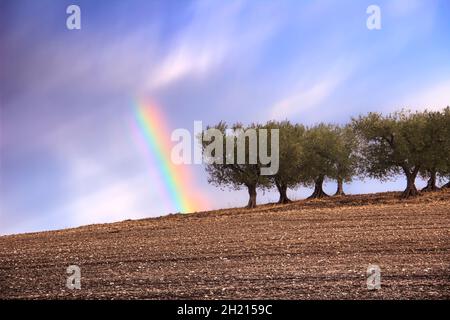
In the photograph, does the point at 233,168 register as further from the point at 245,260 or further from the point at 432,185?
the point at 245,260

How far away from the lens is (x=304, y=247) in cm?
1986

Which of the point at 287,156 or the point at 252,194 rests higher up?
the point at 287,156

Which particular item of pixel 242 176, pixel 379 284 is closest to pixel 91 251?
pixel 379 284

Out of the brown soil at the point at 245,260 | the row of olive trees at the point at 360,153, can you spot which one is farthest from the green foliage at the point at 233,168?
the brown soil at the point at 245,260

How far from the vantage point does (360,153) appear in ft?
172

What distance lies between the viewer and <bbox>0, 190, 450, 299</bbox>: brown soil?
13.6 metres

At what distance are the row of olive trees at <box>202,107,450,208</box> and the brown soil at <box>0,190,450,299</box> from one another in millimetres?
19900

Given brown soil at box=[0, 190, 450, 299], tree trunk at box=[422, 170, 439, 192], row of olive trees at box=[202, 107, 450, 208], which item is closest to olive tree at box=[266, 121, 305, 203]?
row of olive trees at box=[202, 107, 450, 208]

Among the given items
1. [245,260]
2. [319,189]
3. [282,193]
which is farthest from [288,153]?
[245,260]

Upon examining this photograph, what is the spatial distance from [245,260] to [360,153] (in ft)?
120

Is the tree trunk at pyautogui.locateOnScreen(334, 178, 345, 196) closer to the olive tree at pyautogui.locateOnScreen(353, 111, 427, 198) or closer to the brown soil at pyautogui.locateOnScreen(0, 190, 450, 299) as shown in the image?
the olive tree at pyautogui.locateOnScreen(353, 111, 427, 198)

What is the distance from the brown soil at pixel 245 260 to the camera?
13.6 metres

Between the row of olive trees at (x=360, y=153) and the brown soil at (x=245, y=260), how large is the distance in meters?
19.9
